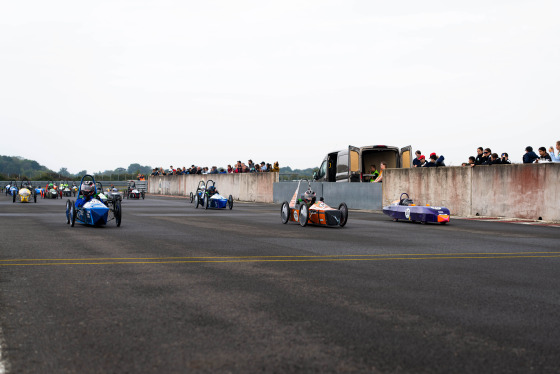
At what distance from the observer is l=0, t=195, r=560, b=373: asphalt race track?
4160 mm

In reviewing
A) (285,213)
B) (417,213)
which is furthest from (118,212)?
(417,213)

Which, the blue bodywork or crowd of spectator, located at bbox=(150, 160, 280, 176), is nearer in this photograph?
the blue bodywork

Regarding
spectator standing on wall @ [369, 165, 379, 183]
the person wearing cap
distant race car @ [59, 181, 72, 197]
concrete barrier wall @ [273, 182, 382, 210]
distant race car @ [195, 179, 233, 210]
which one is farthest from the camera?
distant race car @ [59, 181, 72, 197]

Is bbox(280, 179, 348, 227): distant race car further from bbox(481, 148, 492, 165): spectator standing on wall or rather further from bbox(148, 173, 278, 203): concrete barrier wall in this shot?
bbox(148, 173, 278, 203): concrete barrier wall

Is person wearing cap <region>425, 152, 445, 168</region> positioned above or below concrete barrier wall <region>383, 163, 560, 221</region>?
above

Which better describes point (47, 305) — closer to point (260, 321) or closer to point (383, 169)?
point (260, 321)

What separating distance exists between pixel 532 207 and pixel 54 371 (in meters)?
18.8

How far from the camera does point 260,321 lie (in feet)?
17.3

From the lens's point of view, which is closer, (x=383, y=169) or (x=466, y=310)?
(x=466, y=310)

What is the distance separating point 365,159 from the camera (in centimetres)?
2808

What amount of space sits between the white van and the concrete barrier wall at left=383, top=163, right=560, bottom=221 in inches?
53.7

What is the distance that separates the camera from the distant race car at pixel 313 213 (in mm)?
16703

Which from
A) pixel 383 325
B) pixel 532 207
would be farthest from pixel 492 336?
pixel 532 207

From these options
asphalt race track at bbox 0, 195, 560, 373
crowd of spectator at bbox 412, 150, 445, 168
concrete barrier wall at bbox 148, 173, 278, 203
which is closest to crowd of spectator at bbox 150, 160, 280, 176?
concrete barrier wall at bbox 148, 173, 278, 203
